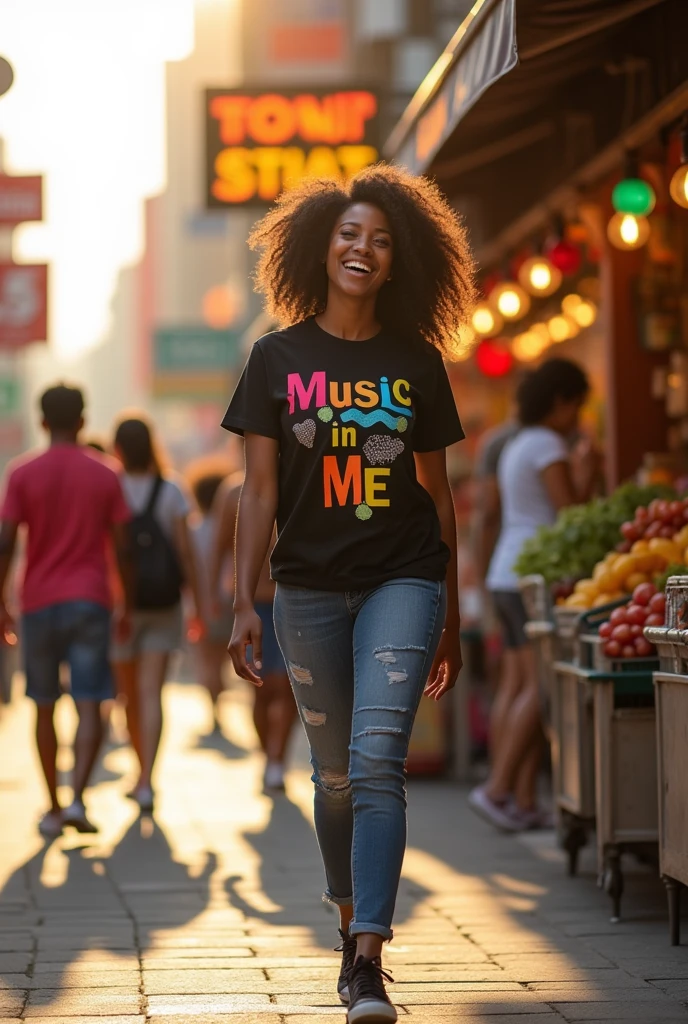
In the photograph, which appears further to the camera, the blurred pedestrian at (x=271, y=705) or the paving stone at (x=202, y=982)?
the blurred pedestrian at (x=271, y=705)

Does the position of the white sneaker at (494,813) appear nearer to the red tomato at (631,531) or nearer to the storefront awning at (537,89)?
Answer: the red tomato at (631,531)

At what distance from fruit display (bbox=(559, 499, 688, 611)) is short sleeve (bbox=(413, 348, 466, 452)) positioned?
6.73ft

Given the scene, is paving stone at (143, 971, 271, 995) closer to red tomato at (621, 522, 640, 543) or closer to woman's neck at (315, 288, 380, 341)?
woman's neck at (315, 288, 380, 341)

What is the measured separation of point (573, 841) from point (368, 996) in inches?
124

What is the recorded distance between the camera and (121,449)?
10.2 m

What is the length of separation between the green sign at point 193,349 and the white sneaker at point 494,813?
23892 mm

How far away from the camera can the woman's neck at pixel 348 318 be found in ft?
16.4

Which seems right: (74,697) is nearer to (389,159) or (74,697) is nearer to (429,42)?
(389,159)

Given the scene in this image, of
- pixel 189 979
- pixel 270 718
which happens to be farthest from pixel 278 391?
pixel 270 718

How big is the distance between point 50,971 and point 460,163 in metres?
5.93

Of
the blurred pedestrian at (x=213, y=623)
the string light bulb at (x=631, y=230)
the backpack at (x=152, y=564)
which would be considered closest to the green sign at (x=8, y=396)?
the blurred pedestrian at (x=213, y=623)

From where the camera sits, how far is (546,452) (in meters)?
8.87

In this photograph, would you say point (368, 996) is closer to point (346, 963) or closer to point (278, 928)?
point (346, 963)

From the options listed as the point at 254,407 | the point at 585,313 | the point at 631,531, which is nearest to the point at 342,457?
the point at 254,407
